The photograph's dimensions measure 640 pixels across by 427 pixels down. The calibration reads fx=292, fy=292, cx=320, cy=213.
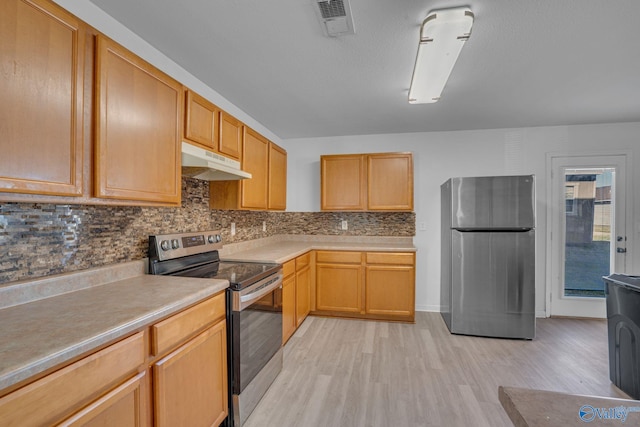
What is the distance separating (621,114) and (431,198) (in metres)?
2.14

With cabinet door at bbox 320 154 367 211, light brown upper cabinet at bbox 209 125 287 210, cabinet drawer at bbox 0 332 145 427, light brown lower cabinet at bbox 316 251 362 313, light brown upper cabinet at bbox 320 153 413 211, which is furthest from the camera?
cabinet door at bbox 320 154 367 211

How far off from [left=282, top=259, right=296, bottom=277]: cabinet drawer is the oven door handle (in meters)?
0.36

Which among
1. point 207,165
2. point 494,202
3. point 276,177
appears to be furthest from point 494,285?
point 207,165

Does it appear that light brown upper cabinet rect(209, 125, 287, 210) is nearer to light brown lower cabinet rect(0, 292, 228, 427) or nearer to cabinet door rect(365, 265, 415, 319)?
light brown lower cabinet rect(0, 292, 228, 427)

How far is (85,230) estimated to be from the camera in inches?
62.2

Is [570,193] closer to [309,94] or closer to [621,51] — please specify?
[621,51]

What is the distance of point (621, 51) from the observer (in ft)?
6.42

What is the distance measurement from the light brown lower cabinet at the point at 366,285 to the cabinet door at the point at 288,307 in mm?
638

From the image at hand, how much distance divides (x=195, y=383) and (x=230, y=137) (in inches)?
70.2

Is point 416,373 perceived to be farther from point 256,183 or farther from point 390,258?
point 256,183

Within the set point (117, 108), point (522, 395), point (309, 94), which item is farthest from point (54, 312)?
point (309, 94)

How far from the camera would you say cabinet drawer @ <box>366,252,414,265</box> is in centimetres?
338

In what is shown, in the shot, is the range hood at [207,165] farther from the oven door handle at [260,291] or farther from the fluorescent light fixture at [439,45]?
the fluorescent light fixture at [439,45]

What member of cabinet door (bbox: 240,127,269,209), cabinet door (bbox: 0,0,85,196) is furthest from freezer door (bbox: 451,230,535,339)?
cabinet door (bbox: 0,0,85,196)
